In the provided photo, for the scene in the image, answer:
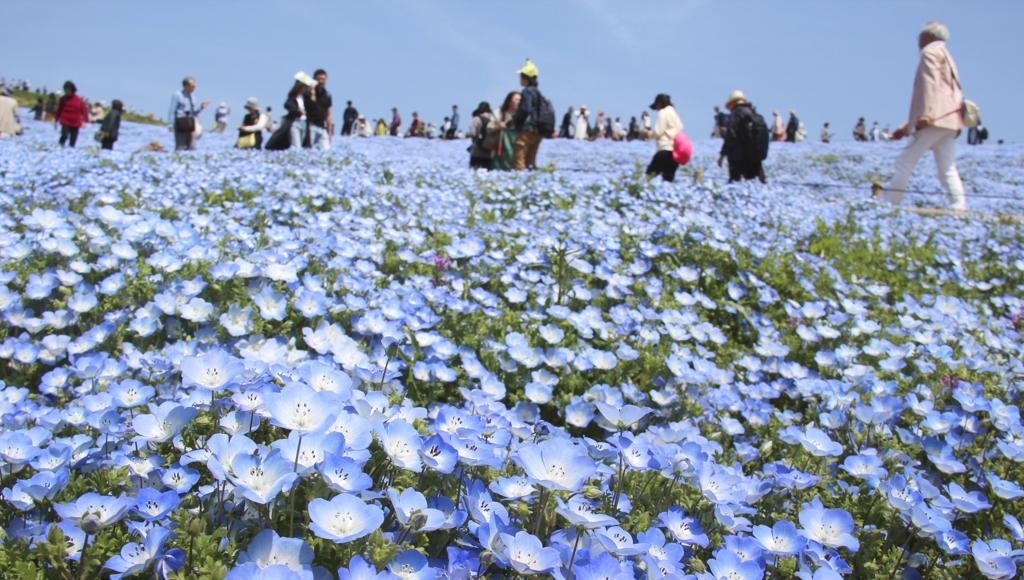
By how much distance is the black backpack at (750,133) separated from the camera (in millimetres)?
8164

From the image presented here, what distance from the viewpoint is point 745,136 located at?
828 centimetres

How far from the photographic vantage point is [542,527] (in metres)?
1.37

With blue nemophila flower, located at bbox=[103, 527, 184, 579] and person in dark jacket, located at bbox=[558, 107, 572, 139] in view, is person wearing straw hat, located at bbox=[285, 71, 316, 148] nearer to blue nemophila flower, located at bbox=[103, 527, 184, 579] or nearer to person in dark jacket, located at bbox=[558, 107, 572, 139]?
blue nemophila flower, located at bbox=[103, 527, 184, 579]

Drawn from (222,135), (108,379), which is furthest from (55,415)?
(222,135)

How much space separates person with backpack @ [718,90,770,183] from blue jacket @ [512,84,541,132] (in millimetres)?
2096

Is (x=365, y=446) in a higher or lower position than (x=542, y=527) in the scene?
higher

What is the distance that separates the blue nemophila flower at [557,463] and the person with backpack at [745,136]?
7.28 meters

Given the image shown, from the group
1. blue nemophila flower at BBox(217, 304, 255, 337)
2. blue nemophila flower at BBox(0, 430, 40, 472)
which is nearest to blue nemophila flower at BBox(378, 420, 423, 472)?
blue nemophila flower at BBox(0, 430, 40, 472)

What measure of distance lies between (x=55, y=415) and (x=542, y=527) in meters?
1.15

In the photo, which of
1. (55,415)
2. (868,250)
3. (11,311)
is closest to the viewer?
(55,415)

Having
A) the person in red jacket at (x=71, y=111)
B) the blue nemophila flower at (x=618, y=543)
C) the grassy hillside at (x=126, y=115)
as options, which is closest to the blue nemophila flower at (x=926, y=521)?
the blue nemophila flower at (x=618, y=543)

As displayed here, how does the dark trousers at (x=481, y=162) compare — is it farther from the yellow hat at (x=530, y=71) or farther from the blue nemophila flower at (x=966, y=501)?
the blue nemophila flower at (x=966, y=501)

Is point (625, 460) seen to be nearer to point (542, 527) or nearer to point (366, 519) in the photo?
point (542, 527)

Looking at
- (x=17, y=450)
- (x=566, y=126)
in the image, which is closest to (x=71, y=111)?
(x=17, y=450)
